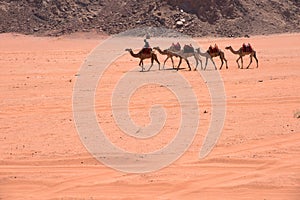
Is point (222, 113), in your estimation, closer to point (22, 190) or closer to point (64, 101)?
point (64, 101)

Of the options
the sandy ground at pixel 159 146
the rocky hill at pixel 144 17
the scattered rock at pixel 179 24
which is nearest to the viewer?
the sandy ground at pixel 159 146

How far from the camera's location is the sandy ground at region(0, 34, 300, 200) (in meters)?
7.83

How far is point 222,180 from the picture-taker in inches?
320

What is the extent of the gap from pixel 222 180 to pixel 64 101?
8119 mm

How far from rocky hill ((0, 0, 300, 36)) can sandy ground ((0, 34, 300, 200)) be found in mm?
28731

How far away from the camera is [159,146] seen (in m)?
10.1

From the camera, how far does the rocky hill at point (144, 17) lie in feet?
159

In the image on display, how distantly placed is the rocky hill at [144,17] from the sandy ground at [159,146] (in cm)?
2873

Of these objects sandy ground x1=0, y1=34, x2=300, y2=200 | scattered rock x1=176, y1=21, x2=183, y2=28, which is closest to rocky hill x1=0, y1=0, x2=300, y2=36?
scattered rock x1=176, y1=21, x2=183, y2=28

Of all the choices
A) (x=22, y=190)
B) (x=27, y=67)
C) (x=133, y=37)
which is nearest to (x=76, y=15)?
(x=133, y=37)

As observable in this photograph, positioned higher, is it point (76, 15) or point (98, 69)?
point (76, 15)

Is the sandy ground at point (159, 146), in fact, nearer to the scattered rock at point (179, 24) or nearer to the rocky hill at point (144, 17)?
the scattered rock at point (179, 24)

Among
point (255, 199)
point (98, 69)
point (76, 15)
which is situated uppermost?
point (76, 15)

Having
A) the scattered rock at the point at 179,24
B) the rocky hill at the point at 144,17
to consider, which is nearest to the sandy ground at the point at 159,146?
the scattered rock at the point at 179,24
